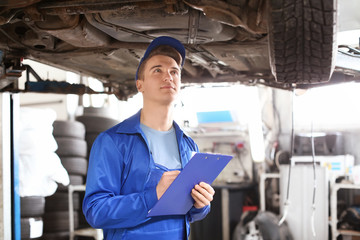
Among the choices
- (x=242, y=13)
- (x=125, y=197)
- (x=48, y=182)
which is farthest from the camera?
(x=48, y=182)

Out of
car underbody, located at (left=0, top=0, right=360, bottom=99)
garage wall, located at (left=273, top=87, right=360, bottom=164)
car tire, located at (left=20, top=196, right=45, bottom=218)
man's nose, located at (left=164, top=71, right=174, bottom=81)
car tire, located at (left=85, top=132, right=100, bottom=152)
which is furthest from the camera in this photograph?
garage wall, located at (left=273, top=87, right=360, bottom=164)

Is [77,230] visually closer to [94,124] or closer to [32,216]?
[32,216]

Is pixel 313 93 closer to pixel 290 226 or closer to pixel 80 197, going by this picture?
pixel 290 226

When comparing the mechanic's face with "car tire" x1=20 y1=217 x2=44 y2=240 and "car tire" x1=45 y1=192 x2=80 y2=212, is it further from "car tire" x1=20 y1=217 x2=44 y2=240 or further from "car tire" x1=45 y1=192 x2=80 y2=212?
"car tire" x1=45 y1=192 x2=80 y2=212

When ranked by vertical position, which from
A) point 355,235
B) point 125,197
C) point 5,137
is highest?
point 5,137

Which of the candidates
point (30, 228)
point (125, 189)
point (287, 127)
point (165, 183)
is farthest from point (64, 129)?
point (287, 127)

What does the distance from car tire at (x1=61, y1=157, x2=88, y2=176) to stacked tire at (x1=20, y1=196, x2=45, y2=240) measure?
50 centimetres

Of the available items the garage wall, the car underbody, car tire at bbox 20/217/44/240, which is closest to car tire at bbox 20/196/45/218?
car tire at bbox 20/217/44/240

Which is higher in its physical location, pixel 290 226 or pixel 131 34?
pixel 131 34

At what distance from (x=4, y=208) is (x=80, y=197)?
1.93 m

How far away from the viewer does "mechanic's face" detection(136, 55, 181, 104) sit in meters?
1.63

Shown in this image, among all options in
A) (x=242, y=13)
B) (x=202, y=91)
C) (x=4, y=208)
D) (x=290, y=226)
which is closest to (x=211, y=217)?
(x=290, y=226)

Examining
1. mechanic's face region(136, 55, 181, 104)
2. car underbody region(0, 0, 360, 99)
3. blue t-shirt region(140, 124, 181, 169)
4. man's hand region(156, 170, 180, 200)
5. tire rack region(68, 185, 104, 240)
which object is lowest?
tire rack region(68, 185, 104, 240)

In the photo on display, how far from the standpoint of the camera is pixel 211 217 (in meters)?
5.47
